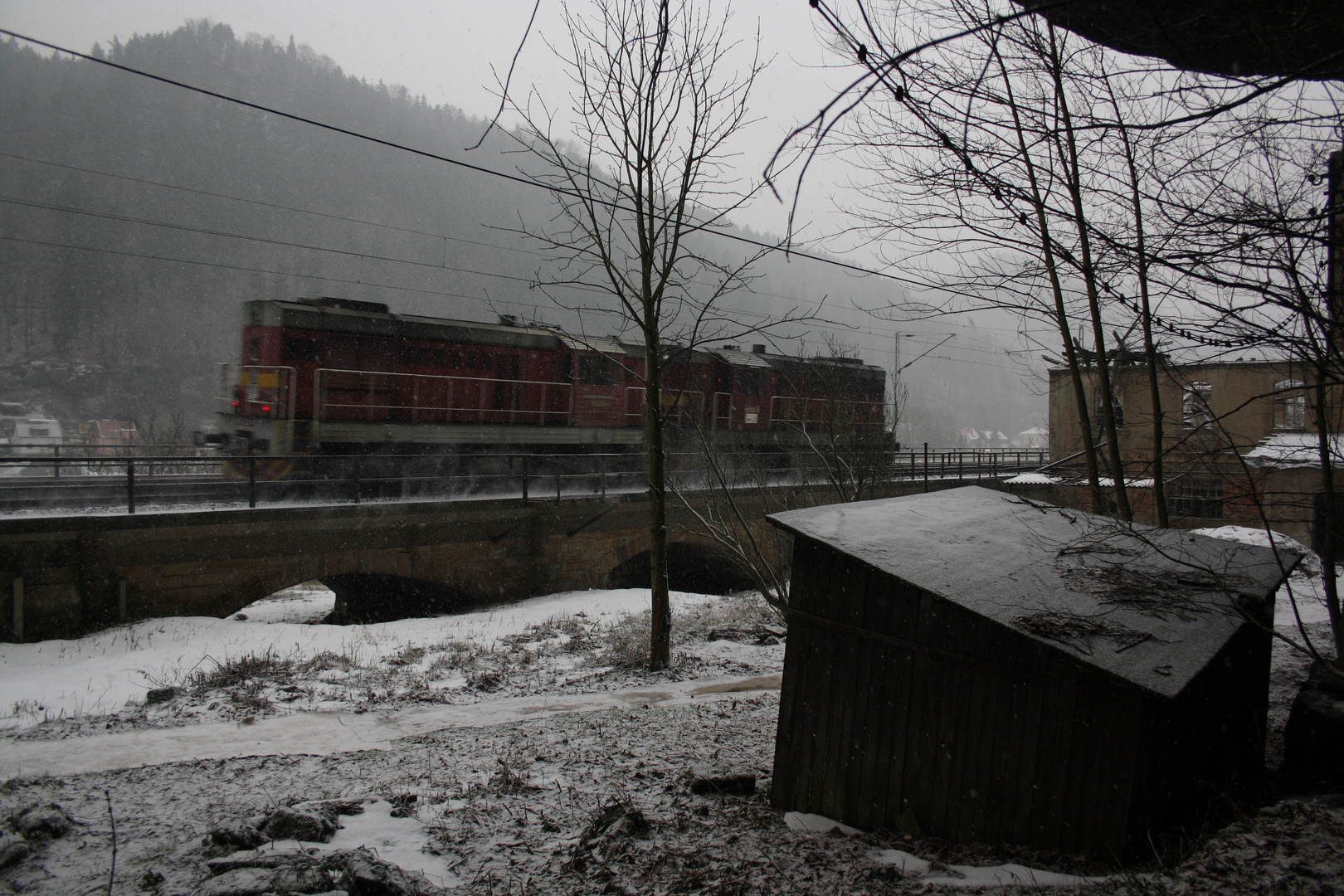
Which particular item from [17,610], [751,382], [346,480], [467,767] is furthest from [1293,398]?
[751,382]

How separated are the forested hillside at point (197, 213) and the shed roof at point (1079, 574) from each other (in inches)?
1833

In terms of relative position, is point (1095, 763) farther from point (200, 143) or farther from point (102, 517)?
point (200, 143)

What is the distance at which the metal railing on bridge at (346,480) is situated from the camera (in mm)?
11328

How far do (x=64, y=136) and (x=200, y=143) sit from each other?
1126cm

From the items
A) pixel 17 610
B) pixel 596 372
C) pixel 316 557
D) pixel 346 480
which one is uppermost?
pixel 596 372

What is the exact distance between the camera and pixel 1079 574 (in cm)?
454

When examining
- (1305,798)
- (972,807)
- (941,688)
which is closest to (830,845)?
(972,807)

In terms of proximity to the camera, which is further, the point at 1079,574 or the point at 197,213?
the point at 197,213

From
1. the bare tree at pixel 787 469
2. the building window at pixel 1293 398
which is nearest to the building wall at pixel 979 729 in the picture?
the building window at pixel 1293 398

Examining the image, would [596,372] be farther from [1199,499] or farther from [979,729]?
[1199,499]

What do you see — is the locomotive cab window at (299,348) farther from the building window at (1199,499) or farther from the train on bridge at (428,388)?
the building window at (1199,499)

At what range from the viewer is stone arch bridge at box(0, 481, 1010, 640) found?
380 inches

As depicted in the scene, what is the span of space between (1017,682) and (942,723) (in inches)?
19.5

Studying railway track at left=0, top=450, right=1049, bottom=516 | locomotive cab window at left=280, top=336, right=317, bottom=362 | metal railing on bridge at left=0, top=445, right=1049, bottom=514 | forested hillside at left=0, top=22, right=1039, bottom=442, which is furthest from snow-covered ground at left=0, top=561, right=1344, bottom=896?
forested hillside at left=0, top=22, right=1039, bottom=442
